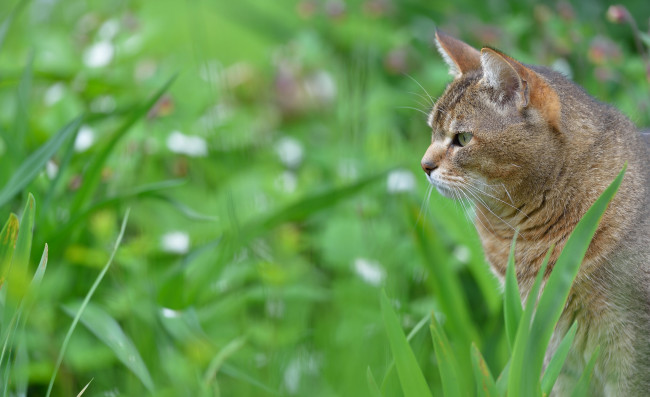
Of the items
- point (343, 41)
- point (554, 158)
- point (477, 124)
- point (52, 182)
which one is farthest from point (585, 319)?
point (343, 41)

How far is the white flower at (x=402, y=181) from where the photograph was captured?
2.39 metres

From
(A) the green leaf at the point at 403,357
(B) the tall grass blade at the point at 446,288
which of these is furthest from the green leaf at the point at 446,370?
(B) the tall grass blade at the point at 446,288

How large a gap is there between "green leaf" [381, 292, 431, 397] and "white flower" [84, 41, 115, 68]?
1.93m

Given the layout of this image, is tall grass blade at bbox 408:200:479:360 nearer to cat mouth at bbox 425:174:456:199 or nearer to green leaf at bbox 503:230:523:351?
cat mouth at bbox 425:174:456:199

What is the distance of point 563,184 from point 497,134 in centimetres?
18

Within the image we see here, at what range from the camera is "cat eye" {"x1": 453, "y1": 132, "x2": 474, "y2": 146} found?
163cm

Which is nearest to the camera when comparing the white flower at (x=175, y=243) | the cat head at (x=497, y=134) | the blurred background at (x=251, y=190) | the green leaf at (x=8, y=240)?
the green leaf at (x=8, y=240)

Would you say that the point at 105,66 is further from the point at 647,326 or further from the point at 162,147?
the point at 647,326

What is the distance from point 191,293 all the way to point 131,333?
19 cm

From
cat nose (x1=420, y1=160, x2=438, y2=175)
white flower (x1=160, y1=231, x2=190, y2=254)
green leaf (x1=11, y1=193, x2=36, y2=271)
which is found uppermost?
green leaf (x1=11, y1=193, x2=36, y2=271)

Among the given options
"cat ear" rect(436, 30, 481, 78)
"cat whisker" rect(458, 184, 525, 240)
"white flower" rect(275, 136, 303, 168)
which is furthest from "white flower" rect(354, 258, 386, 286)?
"white flower" rect(275, 136, 303, 168)

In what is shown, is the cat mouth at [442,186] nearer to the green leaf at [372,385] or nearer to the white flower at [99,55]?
the green leaf at [372,385]

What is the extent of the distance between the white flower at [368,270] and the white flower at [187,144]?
0.79 metres

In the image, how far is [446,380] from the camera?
1306mm
